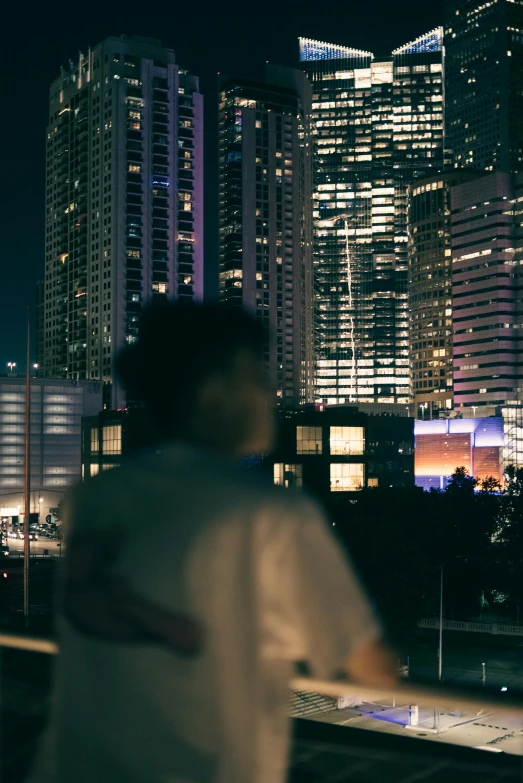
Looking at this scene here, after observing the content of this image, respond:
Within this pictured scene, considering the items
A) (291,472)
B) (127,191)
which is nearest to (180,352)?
(291,472)

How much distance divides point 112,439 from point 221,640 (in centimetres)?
7343

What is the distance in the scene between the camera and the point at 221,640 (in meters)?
2.03

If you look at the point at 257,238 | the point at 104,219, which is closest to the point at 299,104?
the point at 257,238

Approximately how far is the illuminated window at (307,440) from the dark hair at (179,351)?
6806 cm

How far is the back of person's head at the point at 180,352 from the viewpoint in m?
2.29

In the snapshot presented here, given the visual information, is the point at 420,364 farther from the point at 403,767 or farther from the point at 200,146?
the point at 403,767

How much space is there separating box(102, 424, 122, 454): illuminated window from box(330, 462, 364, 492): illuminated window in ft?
54.9

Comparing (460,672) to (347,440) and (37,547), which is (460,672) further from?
(37,547)

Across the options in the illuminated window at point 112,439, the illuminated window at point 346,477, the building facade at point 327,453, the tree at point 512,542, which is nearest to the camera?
the tree at point 512,542

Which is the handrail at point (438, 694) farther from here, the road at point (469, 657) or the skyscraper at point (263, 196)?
the skyscraper at point (263, 196)

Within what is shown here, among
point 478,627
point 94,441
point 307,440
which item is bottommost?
point 478,627

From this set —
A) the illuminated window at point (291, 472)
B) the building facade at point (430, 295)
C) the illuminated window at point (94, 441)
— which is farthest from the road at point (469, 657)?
the building facade at point (430, 295)

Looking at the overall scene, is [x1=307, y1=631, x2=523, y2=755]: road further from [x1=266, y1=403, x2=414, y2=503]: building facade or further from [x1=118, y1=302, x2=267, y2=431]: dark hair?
[x1=118, y1=302, x2=267, y2=431]: dark hair

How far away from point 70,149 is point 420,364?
83.9m
